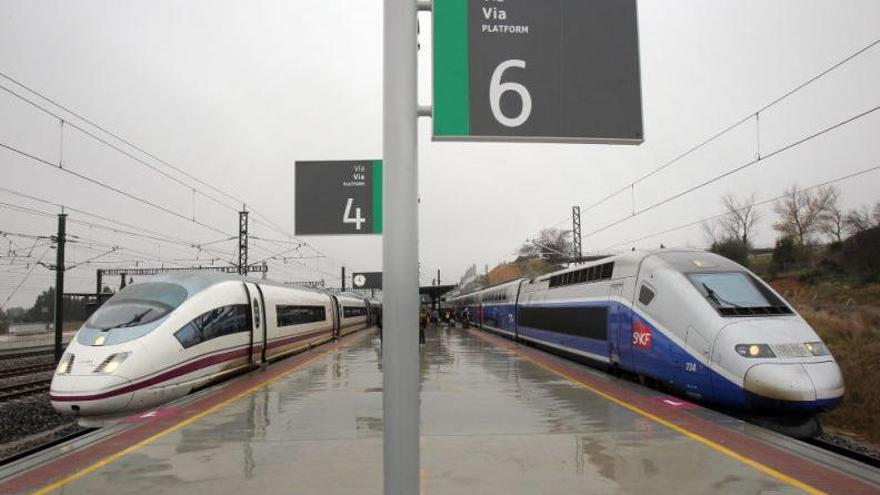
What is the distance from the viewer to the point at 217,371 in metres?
13.8

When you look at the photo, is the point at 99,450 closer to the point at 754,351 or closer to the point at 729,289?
the point at 754,351

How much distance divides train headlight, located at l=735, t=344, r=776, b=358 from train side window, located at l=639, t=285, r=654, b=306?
102 inches

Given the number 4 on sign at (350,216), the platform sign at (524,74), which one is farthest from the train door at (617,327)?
the platform sign at (524,74)

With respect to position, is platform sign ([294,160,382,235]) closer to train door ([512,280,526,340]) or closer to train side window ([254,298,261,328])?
train side window ([254,298,261,328])

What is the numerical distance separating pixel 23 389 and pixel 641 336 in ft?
50.2

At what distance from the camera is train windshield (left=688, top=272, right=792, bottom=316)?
399 inches

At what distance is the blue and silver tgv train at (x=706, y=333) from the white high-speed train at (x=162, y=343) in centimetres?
848

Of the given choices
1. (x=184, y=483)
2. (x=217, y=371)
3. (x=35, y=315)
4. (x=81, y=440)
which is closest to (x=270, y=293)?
(x=217, y=371)

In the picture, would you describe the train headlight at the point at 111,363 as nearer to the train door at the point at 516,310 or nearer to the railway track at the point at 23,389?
the railway track at the point at 23,389

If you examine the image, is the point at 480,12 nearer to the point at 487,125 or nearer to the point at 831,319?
the point at 487,125

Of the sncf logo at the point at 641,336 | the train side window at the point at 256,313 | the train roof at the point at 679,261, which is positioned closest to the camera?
the train roof at the point at 679,261

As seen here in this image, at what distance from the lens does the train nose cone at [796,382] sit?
860 cm


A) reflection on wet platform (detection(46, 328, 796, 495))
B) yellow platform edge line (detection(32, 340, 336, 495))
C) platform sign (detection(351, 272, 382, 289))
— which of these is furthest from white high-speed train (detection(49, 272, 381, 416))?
platform sign (detection(351, 272, 382, 289))

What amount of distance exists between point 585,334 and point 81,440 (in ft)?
38.1
